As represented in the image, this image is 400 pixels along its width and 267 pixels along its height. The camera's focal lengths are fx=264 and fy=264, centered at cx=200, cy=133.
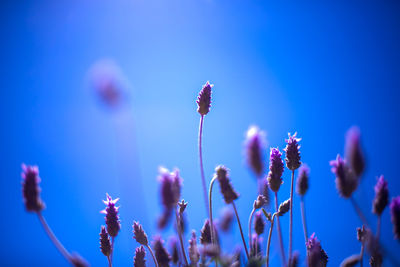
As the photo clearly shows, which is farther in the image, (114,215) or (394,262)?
(114,215)

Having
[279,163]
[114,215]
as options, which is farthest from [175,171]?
[279,163]

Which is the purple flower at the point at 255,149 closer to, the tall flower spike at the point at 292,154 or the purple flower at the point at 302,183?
the tall flower spike at the point at 292,154

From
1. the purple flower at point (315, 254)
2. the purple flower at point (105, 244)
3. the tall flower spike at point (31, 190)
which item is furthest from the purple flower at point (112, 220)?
the purple flower at point (315, 254)

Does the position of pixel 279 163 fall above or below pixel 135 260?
above

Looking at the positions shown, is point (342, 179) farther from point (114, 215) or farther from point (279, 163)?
point (114, 215)

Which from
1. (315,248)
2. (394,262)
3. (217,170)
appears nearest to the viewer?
(394,262)

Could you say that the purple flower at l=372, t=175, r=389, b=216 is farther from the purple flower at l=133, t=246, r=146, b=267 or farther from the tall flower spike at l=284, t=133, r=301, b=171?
the purple flower at l=133, t=246, r=146, b=267
